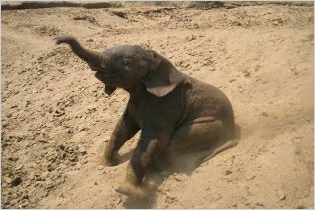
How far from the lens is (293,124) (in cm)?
554

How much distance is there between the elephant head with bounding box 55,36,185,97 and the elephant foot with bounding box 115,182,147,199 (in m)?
1.02

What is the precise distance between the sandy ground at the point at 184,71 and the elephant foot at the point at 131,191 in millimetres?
110

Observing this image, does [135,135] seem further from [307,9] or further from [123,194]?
[307,9]

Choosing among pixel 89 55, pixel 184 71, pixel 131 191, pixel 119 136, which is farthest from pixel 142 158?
pixel 184 71

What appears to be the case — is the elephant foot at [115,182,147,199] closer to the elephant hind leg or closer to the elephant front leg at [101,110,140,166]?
the elephant hind leg

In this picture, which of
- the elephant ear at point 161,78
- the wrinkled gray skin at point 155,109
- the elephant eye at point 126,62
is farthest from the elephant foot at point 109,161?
the elephant eye at point 126,62

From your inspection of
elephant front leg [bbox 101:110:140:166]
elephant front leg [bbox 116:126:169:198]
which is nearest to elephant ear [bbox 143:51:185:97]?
elephant front leg [bbox 116:126:169:198]

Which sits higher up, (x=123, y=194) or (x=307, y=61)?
(x=307, y=61)

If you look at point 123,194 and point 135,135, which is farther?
point 135,135

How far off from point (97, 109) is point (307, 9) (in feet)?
15.2

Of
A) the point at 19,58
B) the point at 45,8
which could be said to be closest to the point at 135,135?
the point at 19,58

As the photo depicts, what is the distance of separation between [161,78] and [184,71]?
2.26 meters

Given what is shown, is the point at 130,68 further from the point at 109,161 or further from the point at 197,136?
the point at 109,161

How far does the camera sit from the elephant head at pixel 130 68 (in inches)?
184
